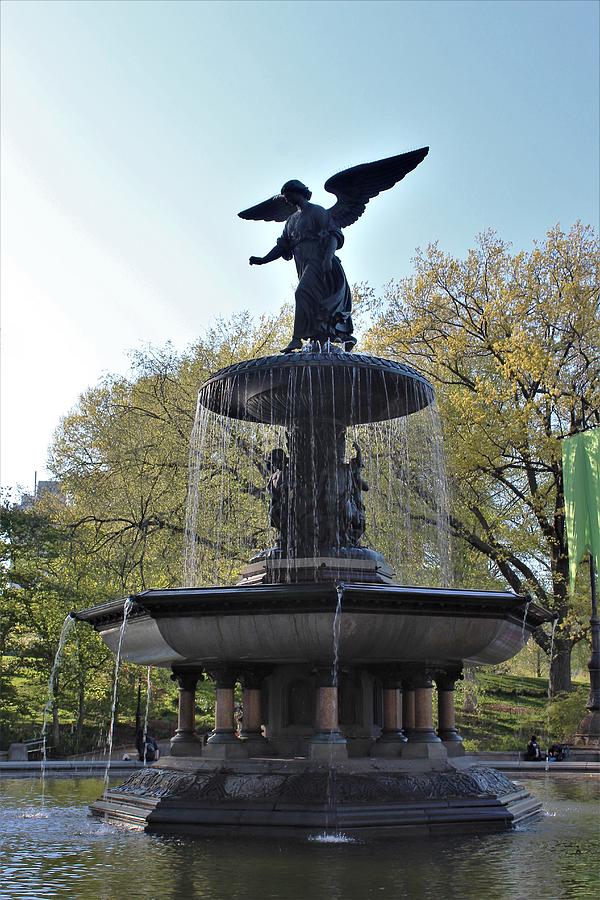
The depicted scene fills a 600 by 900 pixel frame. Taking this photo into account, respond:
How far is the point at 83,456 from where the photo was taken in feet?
107

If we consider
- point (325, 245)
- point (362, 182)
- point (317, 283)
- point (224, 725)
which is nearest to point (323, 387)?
point (317, 283)

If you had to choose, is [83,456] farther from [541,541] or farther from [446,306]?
[541,541]

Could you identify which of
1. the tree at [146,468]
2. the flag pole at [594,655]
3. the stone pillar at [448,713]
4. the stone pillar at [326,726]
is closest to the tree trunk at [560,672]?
the flag pole at [594,655]

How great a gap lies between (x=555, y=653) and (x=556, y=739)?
7.32ft

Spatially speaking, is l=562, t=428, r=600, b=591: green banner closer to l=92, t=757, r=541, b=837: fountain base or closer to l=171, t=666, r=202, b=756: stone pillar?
l=92, t=757, r=541, b=837: fountain base

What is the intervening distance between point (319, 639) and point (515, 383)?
18.6 meters

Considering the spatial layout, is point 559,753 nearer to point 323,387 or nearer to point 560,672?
point 560,672

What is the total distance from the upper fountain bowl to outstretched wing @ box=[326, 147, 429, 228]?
2.15 meters

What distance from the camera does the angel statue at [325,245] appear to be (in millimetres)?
14852

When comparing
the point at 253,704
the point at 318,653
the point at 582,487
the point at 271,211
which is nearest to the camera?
the point at 318,653

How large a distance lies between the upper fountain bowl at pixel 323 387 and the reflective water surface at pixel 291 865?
565cm

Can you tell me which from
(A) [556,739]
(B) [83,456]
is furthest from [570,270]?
(B) [83,456]

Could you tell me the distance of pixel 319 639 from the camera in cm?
1119

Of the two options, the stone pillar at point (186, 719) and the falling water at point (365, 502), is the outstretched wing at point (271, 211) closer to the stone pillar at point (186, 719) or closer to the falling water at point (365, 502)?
the stone pillar at point (186, 719)
